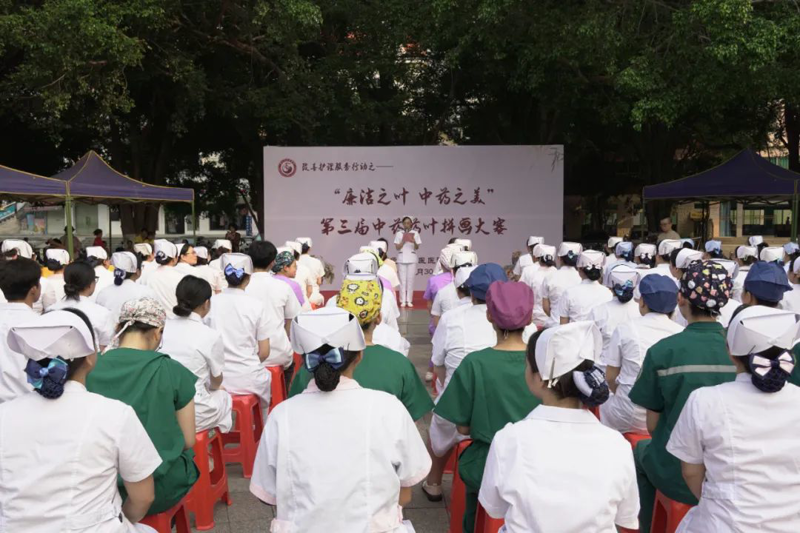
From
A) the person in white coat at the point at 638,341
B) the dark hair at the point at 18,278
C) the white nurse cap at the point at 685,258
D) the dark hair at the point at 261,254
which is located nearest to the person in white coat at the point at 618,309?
the person in white coat at the point at 638,341

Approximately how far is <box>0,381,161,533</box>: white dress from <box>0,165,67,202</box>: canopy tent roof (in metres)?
7.34

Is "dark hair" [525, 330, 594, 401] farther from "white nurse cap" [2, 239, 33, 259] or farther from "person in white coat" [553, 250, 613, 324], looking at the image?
"white nurse cap" [2, 239, 33, 259]

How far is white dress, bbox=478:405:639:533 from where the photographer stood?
1.93m

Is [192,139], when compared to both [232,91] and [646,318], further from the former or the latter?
[646,318]

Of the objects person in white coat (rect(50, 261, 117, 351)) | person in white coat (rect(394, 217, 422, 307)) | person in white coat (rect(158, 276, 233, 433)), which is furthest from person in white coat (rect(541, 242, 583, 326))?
person in white coat (rect(394, 217, 422, 307))

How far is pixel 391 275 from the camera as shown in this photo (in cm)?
743

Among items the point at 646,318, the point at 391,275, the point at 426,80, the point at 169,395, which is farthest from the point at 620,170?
the point at 169,395

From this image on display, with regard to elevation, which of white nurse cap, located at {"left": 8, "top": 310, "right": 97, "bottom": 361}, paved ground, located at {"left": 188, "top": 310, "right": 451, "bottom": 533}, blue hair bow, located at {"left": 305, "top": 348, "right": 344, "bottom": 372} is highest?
white nurse cap, located at {"left": 8, "top": 310, "right": 97, "bottom": 361}

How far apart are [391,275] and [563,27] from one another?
15.5 feet

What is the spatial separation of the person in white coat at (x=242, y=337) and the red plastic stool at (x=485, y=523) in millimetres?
1984

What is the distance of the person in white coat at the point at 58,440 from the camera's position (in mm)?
2051

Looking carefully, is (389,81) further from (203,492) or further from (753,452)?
(753,452)

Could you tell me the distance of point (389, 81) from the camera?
1552 cm

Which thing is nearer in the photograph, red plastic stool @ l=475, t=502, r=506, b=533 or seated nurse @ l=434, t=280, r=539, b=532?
red plastic stool @ l=475, t=502, r=506, b=533
